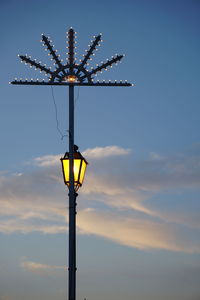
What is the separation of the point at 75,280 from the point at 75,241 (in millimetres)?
775

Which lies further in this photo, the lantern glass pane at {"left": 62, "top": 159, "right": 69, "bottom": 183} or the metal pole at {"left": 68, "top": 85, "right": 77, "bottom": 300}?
the lantern glass pane at {"left": 62, "top": 159, "right": 69, "bottom": 183}

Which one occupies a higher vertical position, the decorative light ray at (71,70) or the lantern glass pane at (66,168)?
the decorative light ray at (71,70)

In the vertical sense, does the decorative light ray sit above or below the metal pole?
above

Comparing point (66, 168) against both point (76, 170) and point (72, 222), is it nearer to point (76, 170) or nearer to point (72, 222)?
point (76, 170)

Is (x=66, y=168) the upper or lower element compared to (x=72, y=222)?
upper

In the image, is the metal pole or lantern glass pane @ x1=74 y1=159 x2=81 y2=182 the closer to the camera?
the metal pole

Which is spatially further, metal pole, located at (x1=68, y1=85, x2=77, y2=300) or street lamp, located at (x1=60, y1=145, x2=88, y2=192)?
street lamp, located at (x1=60, y1=145, x2=88, y2=192)

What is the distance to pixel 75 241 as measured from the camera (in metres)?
10.8

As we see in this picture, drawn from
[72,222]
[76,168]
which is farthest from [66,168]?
[72,222]

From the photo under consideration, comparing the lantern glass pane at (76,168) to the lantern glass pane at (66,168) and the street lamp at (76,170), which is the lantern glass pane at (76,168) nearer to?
the street lamp at (76,170)

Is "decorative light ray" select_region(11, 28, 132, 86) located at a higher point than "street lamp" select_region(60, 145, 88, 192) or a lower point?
higher

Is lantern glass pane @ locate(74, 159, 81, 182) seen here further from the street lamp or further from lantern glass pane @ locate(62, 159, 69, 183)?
lantern glass pane @ locate(62, 159, 69, 183)

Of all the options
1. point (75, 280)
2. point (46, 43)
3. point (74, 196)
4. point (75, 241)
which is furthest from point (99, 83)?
point (75, 280)

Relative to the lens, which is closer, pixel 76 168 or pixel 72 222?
pixel 72 222
